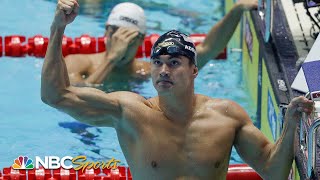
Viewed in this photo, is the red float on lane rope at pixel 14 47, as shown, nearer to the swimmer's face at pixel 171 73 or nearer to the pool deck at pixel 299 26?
the pool deck at pixel 299 26

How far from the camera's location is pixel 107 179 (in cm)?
523

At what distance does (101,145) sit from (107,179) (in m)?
1.15

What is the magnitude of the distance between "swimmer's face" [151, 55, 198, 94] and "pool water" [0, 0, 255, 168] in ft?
6.95

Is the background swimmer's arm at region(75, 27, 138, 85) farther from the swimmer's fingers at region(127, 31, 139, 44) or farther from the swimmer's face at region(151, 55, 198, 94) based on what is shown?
the swimmer's face at region(151, 55, 198, 94)

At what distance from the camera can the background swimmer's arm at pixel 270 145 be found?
13.2 feet

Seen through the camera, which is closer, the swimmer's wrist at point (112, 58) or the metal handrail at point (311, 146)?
the metal handrail at point (311, 146)

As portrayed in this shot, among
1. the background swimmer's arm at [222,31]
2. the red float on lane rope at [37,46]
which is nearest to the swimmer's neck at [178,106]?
the background swimmer's arm at [222,31]

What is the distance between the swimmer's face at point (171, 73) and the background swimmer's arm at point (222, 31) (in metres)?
2.17

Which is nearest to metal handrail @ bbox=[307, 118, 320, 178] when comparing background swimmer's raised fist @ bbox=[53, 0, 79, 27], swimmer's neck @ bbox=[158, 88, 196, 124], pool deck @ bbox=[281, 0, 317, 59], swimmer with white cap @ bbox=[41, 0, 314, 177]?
swimmer with white cap @ bbox=[41, 0, 314, 177]

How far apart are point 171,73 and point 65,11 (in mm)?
497

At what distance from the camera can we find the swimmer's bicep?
412cm

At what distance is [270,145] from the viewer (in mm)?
4219

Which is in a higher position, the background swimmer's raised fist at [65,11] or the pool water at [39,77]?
the background swimmer's raised fist at [65,11]

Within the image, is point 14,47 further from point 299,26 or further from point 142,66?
point 299,26
